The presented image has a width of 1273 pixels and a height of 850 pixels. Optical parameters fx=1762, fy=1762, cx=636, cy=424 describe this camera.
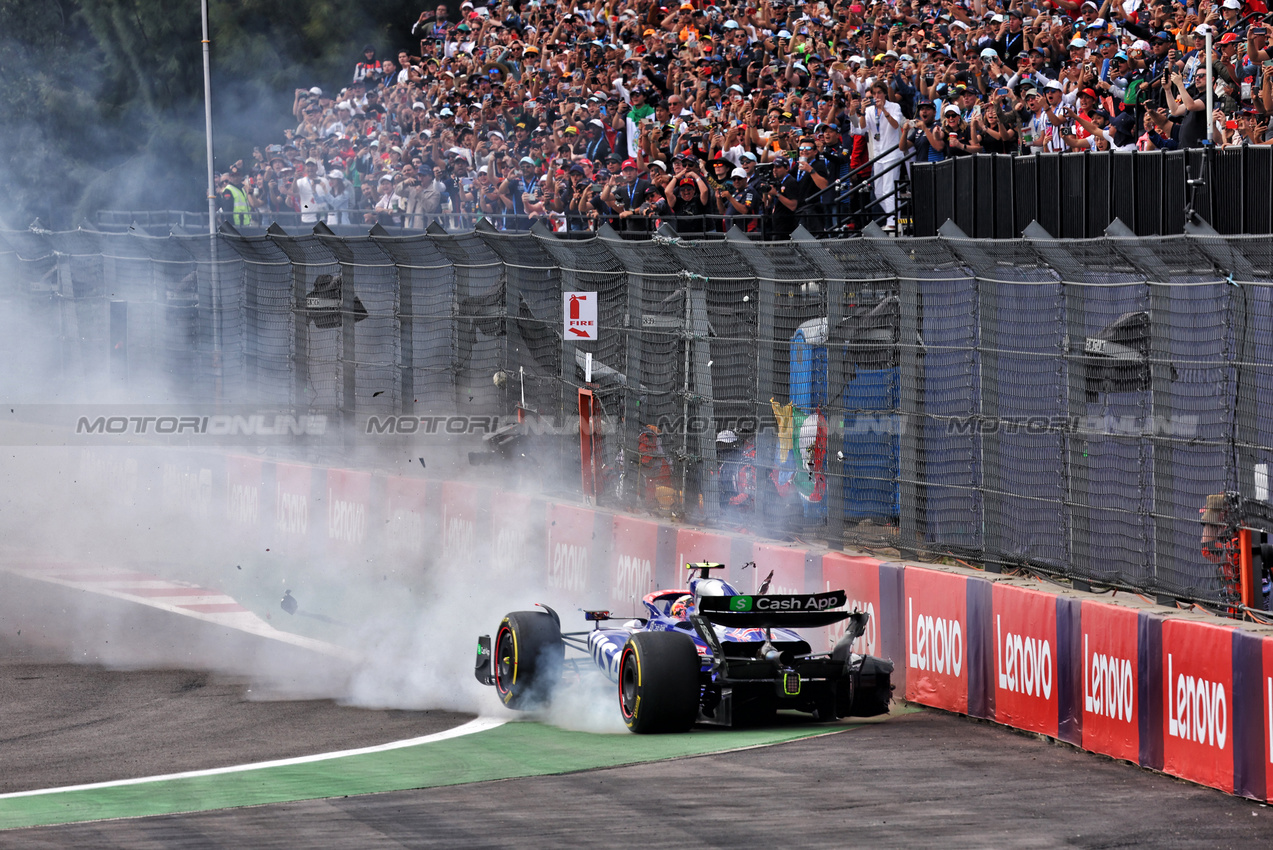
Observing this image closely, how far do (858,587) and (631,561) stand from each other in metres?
2.19

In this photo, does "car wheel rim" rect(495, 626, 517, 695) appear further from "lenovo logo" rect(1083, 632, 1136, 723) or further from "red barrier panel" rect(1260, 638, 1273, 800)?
"red barrier panel" rect(1260, 638, 1273, 800)

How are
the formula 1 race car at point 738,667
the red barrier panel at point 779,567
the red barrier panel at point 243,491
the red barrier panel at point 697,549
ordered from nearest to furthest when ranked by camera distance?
the formula 1 race car at point 738,667, the red barrier panel at point 779,567, the red barrier panel at point 697,549, the red barrier panel at point 243,491

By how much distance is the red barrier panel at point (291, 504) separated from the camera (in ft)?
52.0

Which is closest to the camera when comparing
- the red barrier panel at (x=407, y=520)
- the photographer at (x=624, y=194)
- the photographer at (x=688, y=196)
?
the red barrier panel at (x=407, y=520)

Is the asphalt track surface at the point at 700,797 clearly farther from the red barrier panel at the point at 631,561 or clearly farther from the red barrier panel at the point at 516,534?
the red barrier panel at the point at 516,534

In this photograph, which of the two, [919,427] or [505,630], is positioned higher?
[919,427]

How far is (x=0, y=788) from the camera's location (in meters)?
8.16

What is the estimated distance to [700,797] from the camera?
297 inches

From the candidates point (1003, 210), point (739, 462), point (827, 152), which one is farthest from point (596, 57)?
point (739, 462)

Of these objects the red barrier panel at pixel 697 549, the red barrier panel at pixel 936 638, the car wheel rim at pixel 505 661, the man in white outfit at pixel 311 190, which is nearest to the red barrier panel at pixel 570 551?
the red barrier panel at pixel 697 549

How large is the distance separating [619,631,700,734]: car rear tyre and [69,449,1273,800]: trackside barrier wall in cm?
157

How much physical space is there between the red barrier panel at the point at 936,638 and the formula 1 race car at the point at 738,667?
1.47ft

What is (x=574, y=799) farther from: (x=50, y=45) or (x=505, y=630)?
(x=50, y=45)

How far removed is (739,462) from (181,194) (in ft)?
91.8
